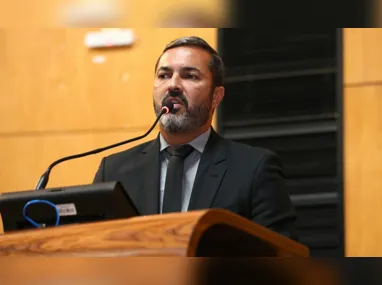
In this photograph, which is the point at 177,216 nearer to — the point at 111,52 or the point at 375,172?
the point at 375,172

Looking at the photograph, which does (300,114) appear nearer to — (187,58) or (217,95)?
(217,95)

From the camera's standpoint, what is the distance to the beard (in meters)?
1.25

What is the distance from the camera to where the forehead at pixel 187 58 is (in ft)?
4.31

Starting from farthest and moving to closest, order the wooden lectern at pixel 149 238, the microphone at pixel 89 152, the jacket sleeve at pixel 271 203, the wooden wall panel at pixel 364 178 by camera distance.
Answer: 1. the wooden wall panel at pixel 364 178
2. the jacket sleeve at pixel 271 203
3. the microphone at pixel 89 152
4. the wooden lectern at pixel 149 238

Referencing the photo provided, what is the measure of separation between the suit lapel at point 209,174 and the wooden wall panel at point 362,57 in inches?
18.8

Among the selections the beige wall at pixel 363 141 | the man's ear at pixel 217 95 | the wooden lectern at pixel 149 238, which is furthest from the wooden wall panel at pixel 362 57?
the wooden lectern at pixel 149 238

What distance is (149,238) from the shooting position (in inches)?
20.6

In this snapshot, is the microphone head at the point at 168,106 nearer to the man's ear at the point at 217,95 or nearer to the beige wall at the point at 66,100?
the man's ear at the point at 217,95

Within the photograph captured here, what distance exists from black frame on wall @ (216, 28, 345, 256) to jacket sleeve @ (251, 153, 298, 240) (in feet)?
1.26

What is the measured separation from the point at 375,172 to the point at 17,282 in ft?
3.91

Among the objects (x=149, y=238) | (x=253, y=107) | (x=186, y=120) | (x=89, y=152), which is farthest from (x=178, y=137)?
(x=149, y=238)

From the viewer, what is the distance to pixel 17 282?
450mm

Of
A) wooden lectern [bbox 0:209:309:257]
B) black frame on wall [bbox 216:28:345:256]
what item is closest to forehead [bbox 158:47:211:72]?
black frame on wall [bbox 216:28:345:256]

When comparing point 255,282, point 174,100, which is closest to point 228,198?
point 174,100
